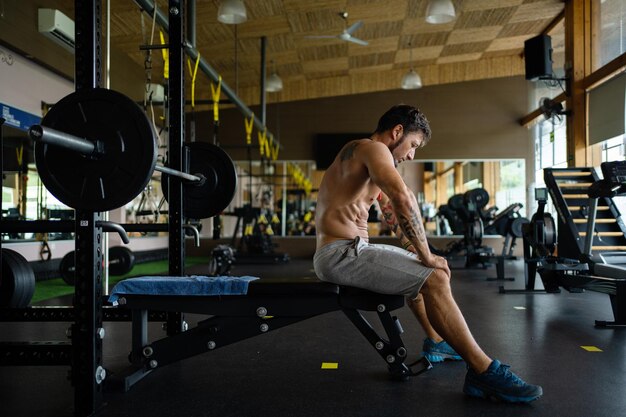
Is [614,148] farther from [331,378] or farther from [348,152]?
[331,378]

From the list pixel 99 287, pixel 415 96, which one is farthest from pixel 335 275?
pixel 415 96

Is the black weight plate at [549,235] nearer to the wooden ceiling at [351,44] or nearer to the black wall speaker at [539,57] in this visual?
the black wall speaker at [539,57]

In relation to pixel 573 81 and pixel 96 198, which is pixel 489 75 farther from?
pixel 96 198

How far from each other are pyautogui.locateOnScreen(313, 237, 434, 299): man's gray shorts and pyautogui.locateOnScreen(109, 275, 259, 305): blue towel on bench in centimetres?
33

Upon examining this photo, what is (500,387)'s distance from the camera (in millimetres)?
1858

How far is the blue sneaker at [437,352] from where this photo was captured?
2.40 metres

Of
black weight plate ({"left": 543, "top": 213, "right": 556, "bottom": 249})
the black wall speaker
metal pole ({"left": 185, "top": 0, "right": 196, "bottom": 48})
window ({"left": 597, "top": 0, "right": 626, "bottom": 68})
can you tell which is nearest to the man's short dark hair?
metal pole ({"left": 185, "top": 0, "right": 196, "bottom": 48})

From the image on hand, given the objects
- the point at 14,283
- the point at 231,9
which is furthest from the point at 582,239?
the point at 14,283

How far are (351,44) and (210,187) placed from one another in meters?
6.26

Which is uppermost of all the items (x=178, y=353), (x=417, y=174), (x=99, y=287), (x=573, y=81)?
(x=573, y=81)

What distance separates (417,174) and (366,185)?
979 centimetres

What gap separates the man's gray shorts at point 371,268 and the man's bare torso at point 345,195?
6cm

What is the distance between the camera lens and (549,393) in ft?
6.49

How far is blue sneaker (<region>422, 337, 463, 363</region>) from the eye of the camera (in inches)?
94.4
